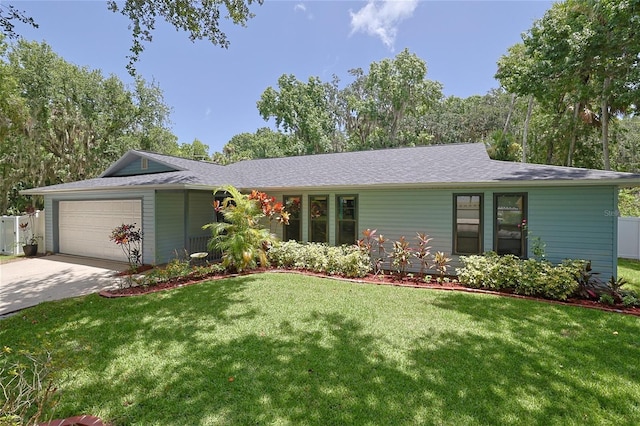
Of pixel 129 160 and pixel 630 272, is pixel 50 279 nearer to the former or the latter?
pixel 129 160

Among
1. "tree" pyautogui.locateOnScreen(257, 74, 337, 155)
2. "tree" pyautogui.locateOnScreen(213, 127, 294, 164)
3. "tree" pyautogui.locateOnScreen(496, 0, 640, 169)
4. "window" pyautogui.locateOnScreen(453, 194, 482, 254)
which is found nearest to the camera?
"tree" pyautogui.locateOnScreen(496, 0, 640, 169)

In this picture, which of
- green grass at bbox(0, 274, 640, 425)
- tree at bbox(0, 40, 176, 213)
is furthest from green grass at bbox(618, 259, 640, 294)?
tree at bbox(0, 40, 176, 213)

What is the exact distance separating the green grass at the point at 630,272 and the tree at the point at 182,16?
39.9 ft

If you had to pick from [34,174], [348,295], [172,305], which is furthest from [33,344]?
[34,174]

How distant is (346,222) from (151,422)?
7.78 metres

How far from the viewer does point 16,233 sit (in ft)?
40.4

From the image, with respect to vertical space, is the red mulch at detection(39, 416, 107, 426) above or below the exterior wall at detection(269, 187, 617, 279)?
below

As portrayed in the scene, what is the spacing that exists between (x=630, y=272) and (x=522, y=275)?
5372 millimetres

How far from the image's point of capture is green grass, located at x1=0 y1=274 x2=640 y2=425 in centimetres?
295

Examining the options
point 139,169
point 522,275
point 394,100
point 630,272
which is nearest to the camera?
point 522,275

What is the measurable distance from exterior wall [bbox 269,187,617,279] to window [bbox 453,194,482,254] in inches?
5.7

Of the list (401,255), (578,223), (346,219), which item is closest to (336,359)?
(401,255)

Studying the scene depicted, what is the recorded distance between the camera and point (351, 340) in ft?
14.5

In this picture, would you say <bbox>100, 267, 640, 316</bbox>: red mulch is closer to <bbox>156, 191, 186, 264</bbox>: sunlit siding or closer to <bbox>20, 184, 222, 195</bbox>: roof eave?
<bbox>156, 191, 186, 264</bbox>: sunlit siding
